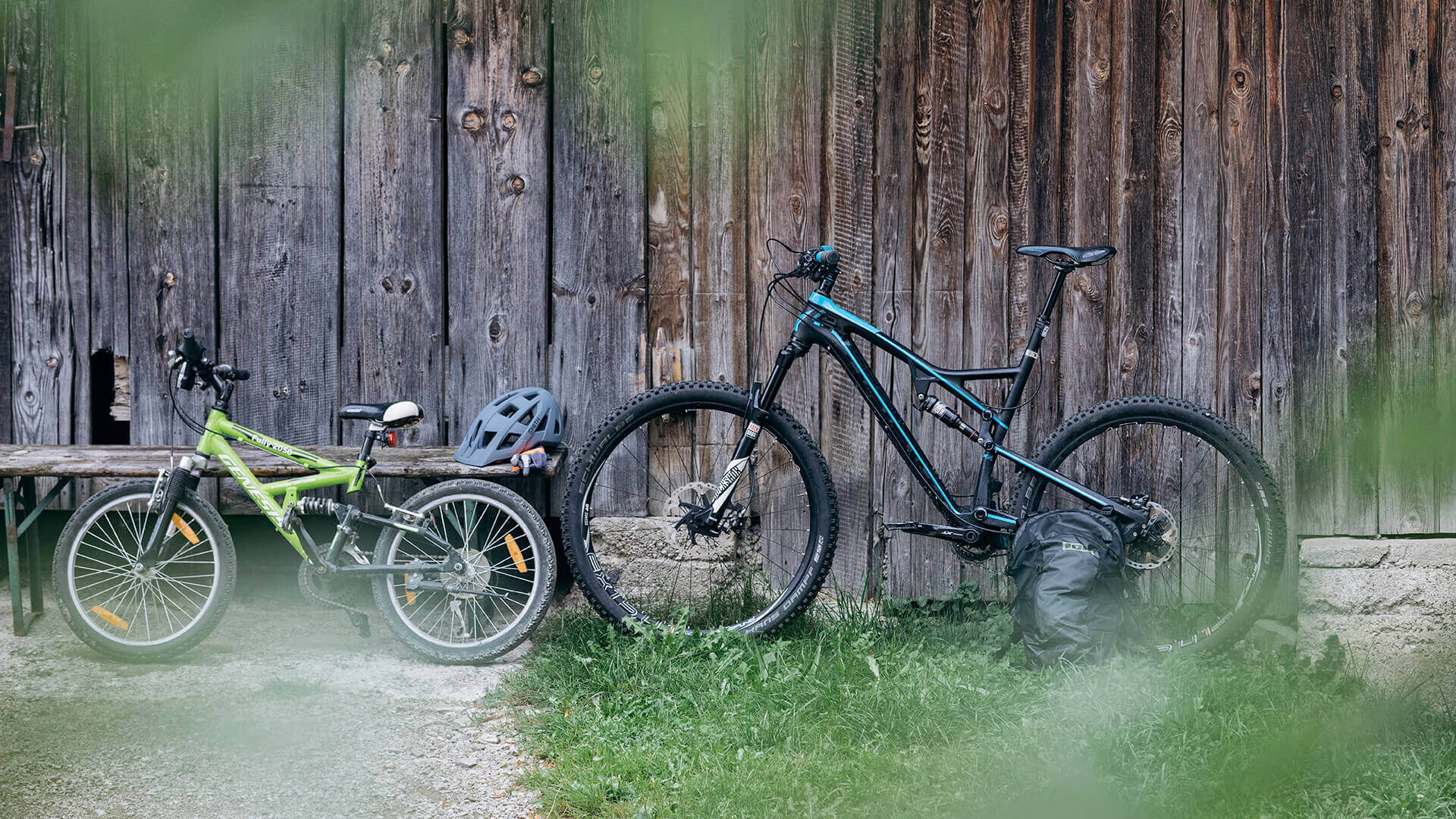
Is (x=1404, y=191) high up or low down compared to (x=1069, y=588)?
up

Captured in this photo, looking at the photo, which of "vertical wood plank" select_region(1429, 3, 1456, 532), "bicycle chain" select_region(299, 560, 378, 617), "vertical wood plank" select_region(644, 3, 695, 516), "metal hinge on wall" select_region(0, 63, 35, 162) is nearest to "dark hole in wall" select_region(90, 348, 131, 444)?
"metal hinge on wall" select_region(0, 63, 35, 162)

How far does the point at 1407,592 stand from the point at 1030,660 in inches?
61.4

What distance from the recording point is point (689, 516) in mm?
3758

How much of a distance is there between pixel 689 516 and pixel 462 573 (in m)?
0.82

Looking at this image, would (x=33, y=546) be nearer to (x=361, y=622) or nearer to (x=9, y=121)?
(x=361, y=622)

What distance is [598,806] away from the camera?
2654 mm

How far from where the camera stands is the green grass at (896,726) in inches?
103

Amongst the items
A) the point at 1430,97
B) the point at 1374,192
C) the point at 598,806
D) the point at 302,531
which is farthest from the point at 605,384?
the point at 1430,97

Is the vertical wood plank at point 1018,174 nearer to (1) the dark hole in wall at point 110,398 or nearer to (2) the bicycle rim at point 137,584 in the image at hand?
(2) the bicycle rim at point 137,584

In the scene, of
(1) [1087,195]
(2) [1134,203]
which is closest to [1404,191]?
(2) [1134,203]

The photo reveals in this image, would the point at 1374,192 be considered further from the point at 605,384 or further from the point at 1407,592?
the point at 605,384

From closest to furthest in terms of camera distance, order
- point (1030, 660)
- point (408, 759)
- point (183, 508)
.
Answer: point (408, 759), point (1030, 660), point (183, 508)

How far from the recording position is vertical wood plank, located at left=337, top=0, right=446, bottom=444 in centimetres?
408

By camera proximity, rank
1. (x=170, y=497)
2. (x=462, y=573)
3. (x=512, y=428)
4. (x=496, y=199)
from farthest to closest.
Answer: (x=496, y=199)
(x=512, y=428)
(x=462, y=573)
(x=170, y=497)
